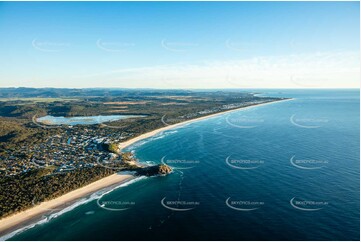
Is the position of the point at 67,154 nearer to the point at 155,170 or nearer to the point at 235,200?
the point at 155,170

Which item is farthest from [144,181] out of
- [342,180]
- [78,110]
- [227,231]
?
[78,110]

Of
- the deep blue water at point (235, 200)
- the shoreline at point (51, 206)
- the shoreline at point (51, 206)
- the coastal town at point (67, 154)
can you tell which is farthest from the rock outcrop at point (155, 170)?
the coastal town at point (67, 154)

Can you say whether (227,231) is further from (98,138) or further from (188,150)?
(98,138)

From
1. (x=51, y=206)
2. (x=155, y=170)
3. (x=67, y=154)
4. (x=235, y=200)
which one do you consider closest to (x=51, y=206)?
(x=51, y=206)

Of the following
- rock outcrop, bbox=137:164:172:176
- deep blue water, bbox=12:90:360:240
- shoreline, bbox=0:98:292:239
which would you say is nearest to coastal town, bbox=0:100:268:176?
rock outcrop, bbox=137:164:172:176

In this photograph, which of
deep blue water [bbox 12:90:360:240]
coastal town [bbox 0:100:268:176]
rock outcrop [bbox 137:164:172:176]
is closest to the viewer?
deep blue water [bbox 12:90:360:240]

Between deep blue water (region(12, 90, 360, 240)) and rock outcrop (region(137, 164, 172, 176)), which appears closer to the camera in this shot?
deep blue water (region(12, 90, 360, 240))

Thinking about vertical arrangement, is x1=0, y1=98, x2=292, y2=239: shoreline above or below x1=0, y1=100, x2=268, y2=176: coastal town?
below

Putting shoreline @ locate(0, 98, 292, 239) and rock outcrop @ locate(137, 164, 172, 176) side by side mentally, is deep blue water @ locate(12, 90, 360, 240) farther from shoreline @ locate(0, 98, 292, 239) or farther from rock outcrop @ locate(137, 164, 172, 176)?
shoreline @ locate(0, 98, 292, 239)

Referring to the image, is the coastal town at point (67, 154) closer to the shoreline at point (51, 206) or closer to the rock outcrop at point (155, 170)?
the rock outcrop at point (155, 170)
